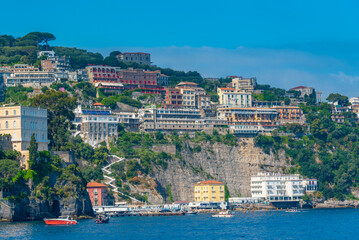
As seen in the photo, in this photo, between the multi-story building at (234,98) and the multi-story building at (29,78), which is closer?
the multi-story building at (29,78)

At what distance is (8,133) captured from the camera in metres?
102

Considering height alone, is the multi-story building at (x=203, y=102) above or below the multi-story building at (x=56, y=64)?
below

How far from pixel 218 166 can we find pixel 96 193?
1188 inches

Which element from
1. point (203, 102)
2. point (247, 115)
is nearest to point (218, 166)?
point (247, 115)

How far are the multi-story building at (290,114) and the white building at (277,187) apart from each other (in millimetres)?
21615

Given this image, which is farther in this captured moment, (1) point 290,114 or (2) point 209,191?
(1) point 290,114

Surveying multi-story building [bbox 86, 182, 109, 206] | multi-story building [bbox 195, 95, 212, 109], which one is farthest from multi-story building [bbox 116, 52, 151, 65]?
multi-story building [bbox 86, 182, 109, 206]

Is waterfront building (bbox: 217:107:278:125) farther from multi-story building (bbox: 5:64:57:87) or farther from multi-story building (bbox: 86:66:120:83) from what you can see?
multi-story building (bbox: 5:64:57:87)

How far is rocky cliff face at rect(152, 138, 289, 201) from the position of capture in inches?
5443

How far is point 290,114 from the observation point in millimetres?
168250

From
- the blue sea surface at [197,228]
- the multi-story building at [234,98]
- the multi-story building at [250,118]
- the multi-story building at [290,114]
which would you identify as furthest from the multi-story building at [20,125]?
the multi-story building at [290,114]

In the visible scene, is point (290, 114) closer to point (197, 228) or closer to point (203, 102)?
point (203, 102)

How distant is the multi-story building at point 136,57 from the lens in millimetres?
189375

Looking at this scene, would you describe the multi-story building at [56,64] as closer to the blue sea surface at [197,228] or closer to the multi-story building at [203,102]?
the multi-story building at [203,102]
